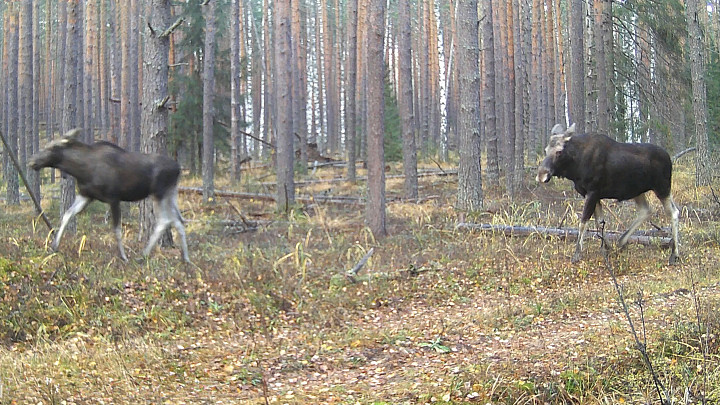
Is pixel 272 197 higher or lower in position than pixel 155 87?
lower

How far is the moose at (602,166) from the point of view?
1081 centimetres

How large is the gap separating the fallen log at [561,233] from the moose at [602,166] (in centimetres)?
61

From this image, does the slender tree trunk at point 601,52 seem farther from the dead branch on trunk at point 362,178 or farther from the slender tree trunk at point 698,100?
the dead branch on trunk at point 362,178

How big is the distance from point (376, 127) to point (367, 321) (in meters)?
6.57

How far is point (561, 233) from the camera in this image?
1275 cm

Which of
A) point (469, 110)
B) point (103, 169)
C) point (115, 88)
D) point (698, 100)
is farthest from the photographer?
point (115, 88)

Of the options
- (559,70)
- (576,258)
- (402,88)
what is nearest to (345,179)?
(402,88)

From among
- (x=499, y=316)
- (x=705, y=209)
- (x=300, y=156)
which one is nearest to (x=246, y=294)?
(x=499, y=316)

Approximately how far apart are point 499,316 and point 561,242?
440 cm

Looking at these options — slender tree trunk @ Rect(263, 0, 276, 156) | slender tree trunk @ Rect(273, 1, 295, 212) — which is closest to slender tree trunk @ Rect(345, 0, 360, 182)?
slender tree trunk @ Rect(273, 1, 295, 212)

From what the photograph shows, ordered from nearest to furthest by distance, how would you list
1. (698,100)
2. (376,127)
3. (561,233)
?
(561,233)
(376,127)
(698,100)

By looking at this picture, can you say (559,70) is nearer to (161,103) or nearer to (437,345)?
(161,103)

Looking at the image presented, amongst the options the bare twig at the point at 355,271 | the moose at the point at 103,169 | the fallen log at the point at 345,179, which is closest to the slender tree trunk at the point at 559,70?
the fallen log at the point at 345,179

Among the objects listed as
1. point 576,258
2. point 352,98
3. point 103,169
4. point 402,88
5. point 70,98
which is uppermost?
point 352,98
